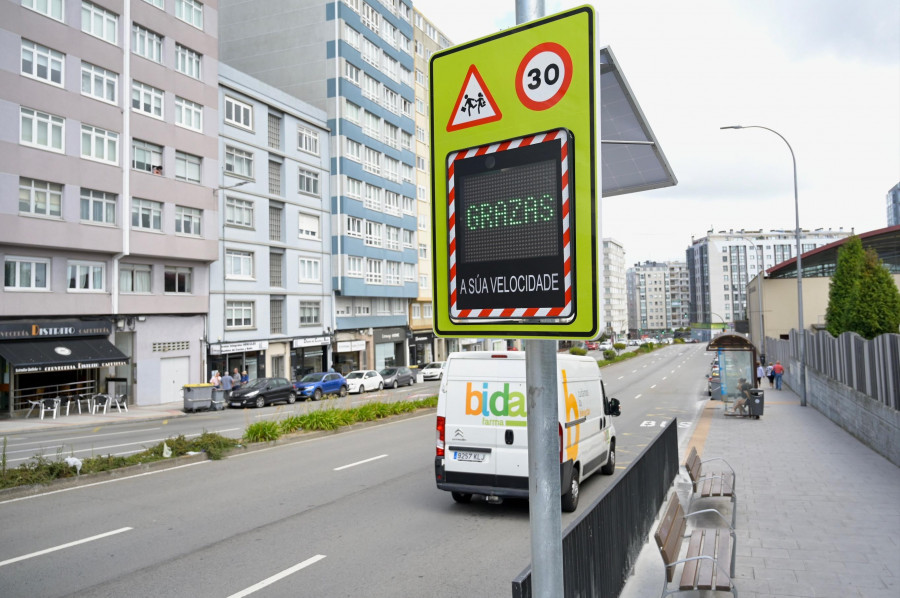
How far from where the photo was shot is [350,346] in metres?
46.7

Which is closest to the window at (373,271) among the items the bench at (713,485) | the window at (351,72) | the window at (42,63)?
the window at (351,72)

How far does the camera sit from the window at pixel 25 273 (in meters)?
25.5

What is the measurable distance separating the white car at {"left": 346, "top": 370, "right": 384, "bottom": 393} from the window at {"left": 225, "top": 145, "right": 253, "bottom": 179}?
1321 centimetres

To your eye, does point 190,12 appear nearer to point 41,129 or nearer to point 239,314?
point 41,129

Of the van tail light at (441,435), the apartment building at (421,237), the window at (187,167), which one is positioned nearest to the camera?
the van tail light at (441,435)

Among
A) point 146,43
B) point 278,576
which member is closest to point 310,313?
point 146,43

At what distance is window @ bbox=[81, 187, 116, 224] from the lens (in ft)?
91.5

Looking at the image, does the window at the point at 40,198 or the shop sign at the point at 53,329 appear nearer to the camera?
the shop sign at the point at 53,329

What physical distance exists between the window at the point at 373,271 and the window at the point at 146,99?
19.8m

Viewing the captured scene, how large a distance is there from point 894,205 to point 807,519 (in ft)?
570

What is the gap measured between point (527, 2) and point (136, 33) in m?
33.9

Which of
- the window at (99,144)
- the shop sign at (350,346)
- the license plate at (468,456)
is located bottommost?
the license plate at (468,456)

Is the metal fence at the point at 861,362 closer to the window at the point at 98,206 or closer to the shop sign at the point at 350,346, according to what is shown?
the window at the point at 98,206

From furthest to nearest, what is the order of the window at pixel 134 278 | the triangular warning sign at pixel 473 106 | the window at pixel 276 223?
the window at pixel 276 223, the window at pixel 134 278, the triangular warning sign at pixel 473 106
